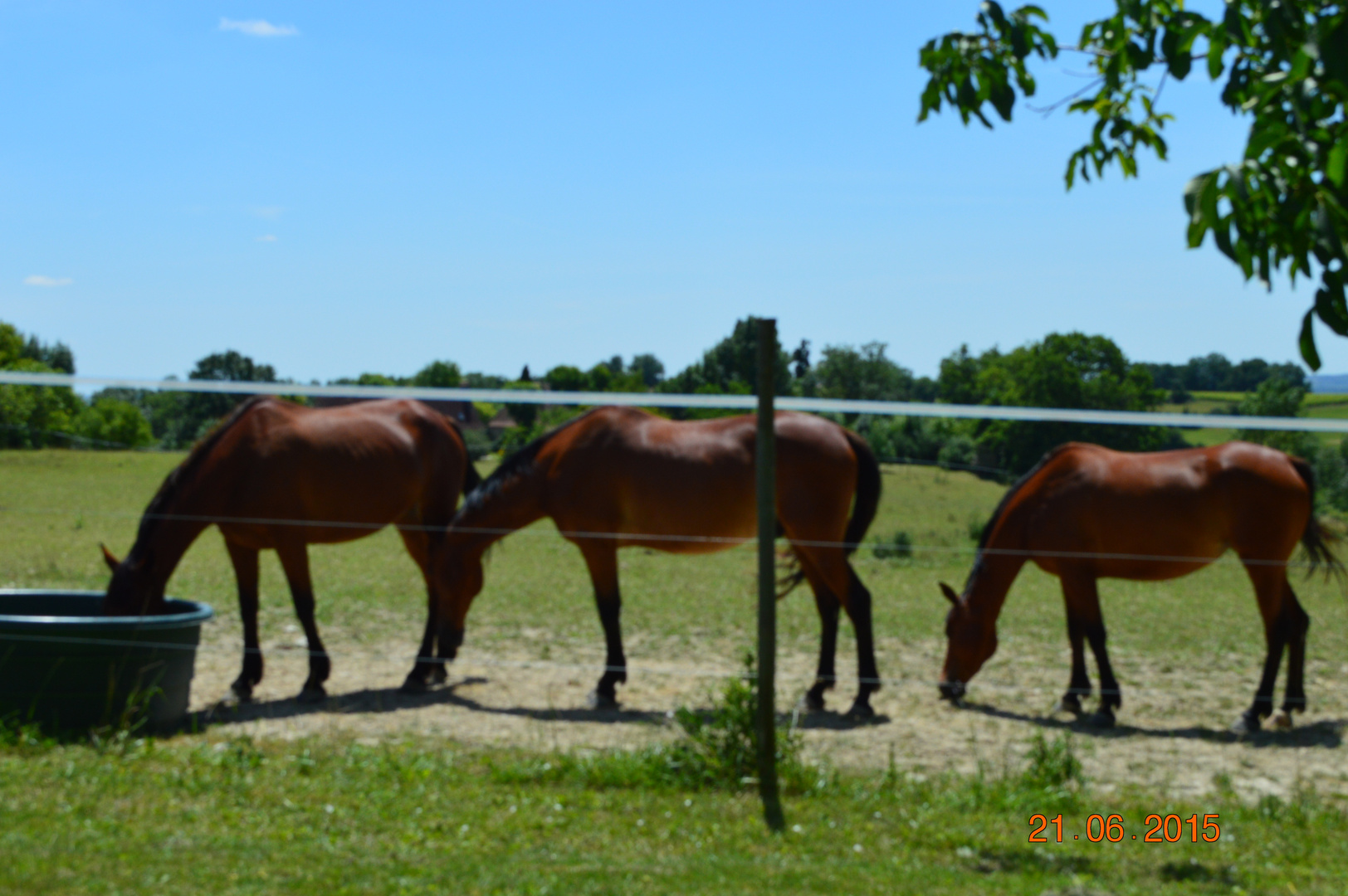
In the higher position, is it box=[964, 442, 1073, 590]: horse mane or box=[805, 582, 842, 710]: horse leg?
box=[964, 442, 1073, 590]: horse mane

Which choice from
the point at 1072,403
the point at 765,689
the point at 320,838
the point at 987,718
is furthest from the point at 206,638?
the point at 1072,403

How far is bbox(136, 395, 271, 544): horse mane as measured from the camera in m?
6.52

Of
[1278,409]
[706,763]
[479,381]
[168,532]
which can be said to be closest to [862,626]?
[706,763]

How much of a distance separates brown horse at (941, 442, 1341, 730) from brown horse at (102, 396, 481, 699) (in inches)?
151

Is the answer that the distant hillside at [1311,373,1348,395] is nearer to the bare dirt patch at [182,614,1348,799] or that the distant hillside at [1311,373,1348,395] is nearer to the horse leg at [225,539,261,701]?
the bare dirt patch at [182,614,1348,799]

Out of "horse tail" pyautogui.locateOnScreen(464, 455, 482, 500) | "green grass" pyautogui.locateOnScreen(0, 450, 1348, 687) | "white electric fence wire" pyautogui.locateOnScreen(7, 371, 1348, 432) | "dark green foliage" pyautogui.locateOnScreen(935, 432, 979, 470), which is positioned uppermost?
"white electric fence wire" pyautogui.locateOnScreen(7, 371, 1348, 432)

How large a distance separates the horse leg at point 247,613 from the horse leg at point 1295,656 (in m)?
6.56

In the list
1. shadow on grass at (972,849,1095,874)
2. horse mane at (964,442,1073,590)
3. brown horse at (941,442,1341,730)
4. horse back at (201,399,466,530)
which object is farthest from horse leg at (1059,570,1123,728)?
horse back at (201,399,466,530)

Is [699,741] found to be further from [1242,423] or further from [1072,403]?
[1072,403]

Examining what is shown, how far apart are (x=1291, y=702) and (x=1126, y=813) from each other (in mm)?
2581

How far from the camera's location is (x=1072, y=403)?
1320 centimetres

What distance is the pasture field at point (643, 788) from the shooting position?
12.5 ft

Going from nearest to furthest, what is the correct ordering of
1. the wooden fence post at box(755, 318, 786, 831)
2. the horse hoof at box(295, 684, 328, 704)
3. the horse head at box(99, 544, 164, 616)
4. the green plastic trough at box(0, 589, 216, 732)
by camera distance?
the wooden fence post at box(755, 318, 786, 831), the green plastic trough at box(0, 589, 216, 732), the horse head at box(99, 544, 164, 616), the horse hoof at box(295, 684, 328, 704)

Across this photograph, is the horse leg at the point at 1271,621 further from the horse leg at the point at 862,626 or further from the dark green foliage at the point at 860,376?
the dark green foliage at the point at 860,376
